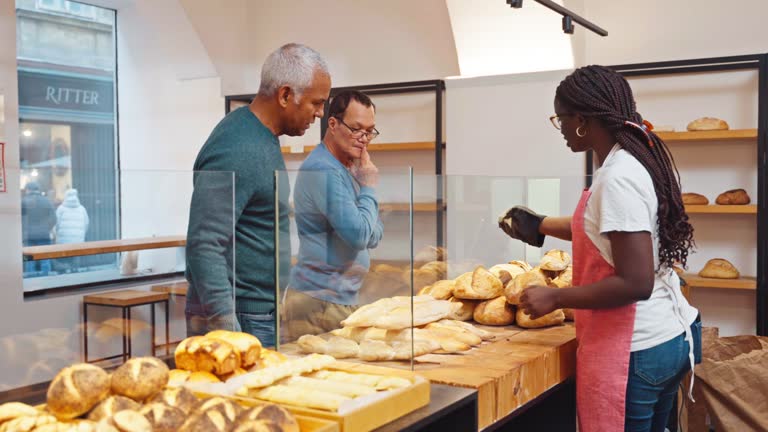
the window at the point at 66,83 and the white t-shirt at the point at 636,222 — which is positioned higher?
the window at the point at 66,83

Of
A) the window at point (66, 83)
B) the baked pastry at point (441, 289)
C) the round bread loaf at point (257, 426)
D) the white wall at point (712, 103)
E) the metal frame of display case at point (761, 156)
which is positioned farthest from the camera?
the window at point (66, 83)

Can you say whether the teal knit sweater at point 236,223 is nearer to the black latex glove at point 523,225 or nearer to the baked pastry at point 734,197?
the black latex glove at point 523,225

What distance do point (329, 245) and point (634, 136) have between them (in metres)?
0.73

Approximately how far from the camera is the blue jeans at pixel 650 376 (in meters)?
1.79

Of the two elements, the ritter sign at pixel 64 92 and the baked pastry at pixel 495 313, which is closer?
the baked pastry at pixel 495 313

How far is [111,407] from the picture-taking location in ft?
3.63

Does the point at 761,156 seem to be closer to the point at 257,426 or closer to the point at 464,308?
the point at 464,308

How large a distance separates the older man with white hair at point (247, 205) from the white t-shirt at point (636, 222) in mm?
679

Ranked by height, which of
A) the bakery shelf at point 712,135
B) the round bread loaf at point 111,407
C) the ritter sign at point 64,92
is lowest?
the round bread loaf at point 111,407

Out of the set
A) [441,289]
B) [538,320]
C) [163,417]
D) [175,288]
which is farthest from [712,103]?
[163,417]

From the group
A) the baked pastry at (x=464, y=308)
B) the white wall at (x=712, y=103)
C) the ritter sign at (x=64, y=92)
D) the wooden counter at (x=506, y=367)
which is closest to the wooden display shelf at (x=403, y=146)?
the white wall at (x=712, y=103)

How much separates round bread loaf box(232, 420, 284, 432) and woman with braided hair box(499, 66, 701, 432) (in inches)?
35.0

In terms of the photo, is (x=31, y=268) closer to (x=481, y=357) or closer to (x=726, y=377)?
(x=481, y=357)

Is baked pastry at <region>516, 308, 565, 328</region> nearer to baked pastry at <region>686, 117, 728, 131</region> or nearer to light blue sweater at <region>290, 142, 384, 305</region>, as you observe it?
light blue sweater at <region>290, 142, 384, 305</region>
